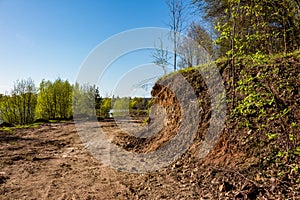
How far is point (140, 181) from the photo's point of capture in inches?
146

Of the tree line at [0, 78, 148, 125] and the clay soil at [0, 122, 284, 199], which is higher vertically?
the tree line at [0, 78, 148, 125]

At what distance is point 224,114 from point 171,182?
1.73m

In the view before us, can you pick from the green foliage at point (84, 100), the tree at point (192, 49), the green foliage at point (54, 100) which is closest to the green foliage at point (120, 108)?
the green foliage at point (84, 100)

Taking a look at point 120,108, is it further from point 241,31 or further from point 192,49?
point 241,31

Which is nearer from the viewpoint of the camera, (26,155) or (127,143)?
(26,155)

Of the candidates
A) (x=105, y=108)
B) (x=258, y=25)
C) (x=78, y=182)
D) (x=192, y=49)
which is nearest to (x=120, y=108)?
(x=105, y=108)

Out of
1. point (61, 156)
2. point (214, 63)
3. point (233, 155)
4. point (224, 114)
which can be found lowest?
point (61, 156)

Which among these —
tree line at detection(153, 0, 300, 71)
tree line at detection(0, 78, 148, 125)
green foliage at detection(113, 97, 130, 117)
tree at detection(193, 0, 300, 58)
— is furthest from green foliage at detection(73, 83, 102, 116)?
tree at detection(193, 0, 300, 58)

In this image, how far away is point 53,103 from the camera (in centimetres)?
2698

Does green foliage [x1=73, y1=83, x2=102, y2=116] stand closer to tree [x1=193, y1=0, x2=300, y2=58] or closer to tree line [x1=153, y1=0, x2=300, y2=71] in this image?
tree line [x1=153, y1=0, x2=300, y2=71]

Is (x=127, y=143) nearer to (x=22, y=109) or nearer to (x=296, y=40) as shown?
(x=296, y=40)

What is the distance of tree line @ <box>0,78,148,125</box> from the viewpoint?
25109mm

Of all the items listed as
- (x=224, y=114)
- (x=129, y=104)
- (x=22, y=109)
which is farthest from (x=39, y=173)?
(x=22, y=109)

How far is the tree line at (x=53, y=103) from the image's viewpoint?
25.1m
